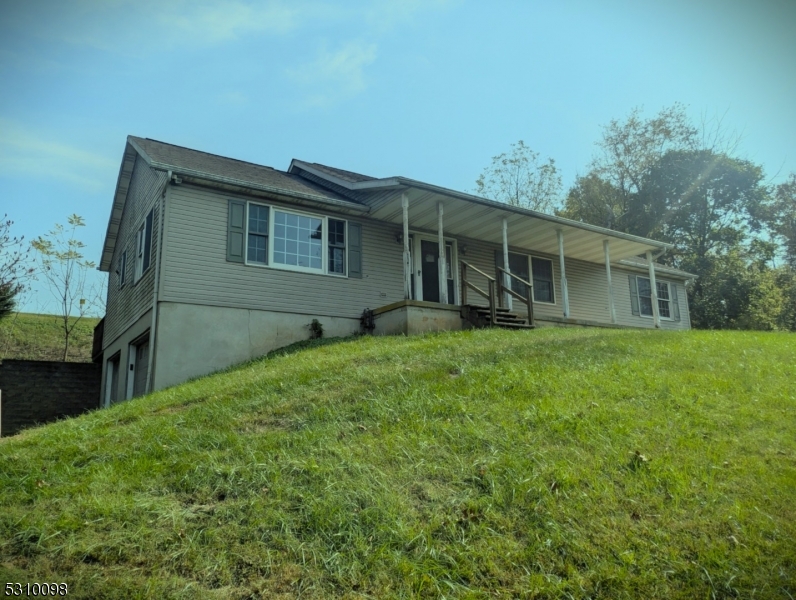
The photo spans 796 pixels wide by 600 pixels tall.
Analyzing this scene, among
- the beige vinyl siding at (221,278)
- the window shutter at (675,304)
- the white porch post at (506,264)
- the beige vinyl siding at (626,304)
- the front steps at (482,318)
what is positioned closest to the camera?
the beige vinyl siding at (221,278)

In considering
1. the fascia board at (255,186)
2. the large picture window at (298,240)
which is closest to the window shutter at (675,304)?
the fascia board at (255,186)

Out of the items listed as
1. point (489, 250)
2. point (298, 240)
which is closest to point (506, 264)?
point (489, 250)

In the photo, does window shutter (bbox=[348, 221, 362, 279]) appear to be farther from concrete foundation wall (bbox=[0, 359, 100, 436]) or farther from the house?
concrete foundation wall (bbox=[0, 359, 100, 436])

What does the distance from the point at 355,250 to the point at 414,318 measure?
2.46 metres

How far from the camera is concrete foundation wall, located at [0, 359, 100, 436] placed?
14.7 m

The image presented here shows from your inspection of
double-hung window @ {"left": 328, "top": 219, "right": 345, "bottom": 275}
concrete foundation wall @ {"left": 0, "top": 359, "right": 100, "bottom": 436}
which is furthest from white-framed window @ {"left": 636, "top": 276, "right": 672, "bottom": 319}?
concrete foundation wall @ {"left": 0, "top": 359, "right": 100, "bottom": 436}

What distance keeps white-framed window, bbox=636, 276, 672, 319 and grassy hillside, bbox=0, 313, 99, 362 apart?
67.2ft

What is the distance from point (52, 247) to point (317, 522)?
87.0 feet

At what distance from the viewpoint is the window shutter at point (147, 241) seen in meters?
13.1

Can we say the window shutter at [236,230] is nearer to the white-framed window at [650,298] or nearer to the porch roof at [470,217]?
the porch roof at [470,217]

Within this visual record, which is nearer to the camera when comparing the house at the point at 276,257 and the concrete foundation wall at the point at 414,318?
the house at the point at 276,257

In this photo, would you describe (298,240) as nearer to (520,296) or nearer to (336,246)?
(336,246)

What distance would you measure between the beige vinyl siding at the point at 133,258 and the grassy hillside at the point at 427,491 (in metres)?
5.66

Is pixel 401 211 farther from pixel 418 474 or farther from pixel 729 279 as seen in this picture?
pixel 729 279
